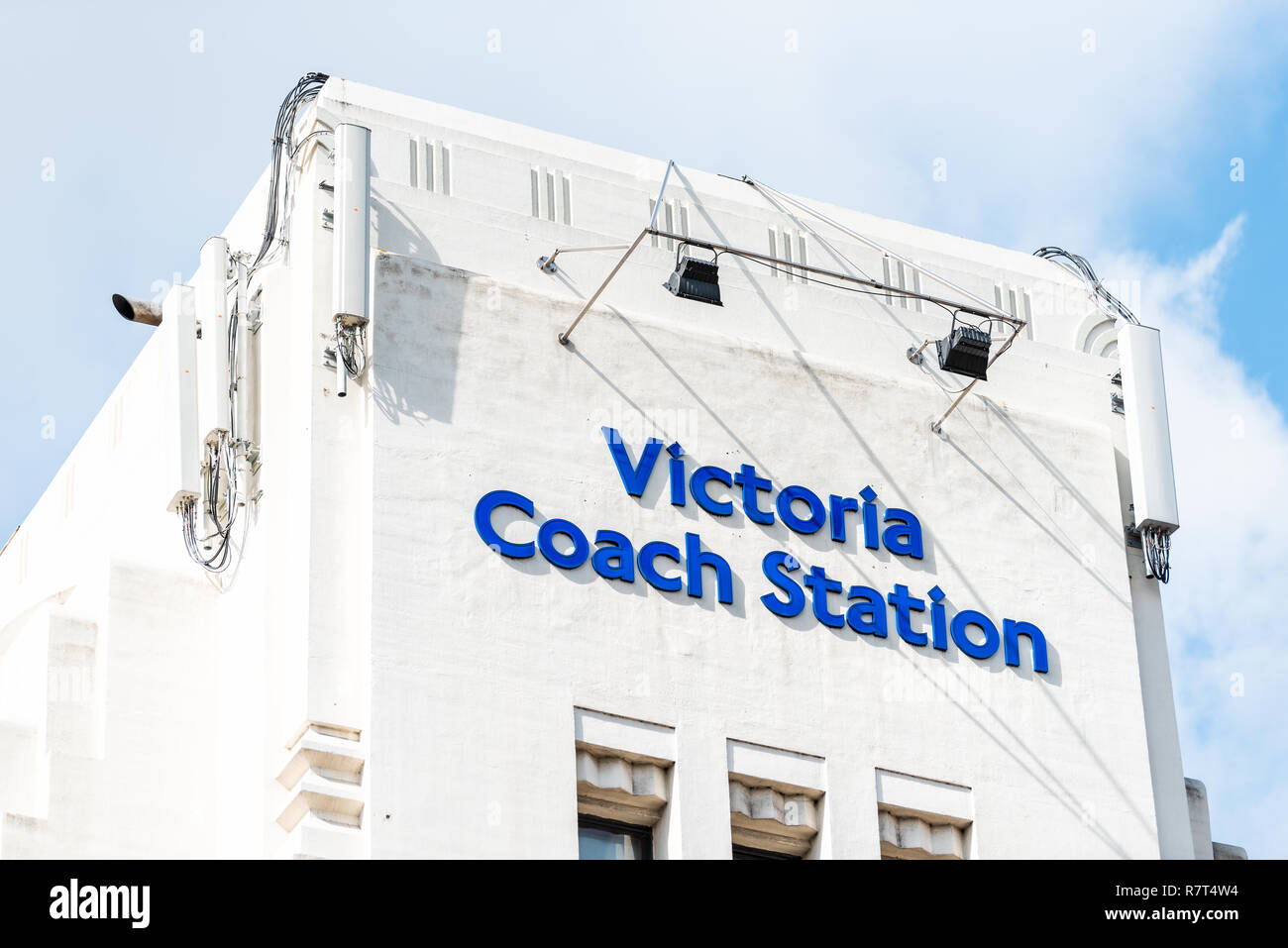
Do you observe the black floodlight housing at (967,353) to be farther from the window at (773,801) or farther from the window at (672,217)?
the window at (773,801)

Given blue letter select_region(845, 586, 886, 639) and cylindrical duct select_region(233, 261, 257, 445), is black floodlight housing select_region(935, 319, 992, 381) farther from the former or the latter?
cylindrical duct select_region(233, 261, 257, 445)

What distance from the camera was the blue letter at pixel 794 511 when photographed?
32.3m

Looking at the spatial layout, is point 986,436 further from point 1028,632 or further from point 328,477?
point 328,477

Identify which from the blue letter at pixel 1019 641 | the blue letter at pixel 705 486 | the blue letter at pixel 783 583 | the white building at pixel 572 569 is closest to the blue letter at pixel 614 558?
the white building at pixel 572 569

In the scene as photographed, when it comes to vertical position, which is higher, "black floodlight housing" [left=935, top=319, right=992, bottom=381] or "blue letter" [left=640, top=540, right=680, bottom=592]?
"black floodlight housing" [left=935, top=319, right=992, bottom=381]

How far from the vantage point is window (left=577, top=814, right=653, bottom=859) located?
99.1ft

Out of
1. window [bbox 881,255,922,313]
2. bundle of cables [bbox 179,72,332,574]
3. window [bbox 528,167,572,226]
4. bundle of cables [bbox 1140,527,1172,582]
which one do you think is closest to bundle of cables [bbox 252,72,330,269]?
bundle of cables [bbox 179,72,332,574]

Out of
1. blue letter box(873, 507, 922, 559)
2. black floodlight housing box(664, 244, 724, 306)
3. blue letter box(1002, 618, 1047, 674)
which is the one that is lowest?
blue letter box(1002, 618, 1047, 674)

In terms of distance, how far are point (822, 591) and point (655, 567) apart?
2.12 m

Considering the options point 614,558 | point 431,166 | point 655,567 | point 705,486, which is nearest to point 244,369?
point 431,166

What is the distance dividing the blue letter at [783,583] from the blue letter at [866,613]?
0.65 m

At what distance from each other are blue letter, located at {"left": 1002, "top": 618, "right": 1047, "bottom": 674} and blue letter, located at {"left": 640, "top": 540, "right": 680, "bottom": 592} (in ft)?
14.0

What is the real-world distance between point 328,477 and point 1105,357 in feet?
37.8

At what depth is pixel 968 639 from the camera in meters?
32.7
